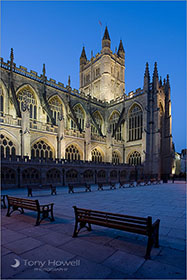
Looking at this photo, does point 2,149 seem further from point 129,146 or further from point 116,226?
Answer: point 129,146

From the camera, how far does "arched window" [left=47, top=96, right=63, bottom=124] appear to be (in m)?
30.8

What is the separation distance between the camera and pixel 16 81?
2606cm

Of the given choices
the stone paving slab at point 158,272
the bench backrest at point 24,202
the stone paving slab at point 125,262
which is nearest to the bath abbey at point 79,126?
the bench backrest at point 24,202

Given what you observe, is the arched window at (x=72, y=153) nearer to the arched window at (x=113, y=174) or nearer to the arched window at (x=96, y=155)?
the arched window at (x=96, y=155)

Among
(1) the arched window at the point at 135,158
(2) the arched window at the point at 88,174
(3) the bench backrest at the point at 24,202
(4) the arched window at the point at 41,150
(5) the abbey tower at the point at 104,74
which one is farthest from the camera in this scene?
(5) the abbey tower at the point at 104,74

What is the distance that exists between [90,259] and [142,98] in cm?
3416

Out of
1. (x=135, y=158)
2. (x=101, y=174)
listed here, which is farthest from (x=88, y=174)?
(x=135, y=158)

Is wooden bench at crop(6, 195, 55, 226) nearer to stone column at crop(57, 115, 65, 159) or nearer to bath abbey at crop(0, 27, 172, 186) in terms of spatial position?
bath abbey at crop(0, 27, 172, 186)

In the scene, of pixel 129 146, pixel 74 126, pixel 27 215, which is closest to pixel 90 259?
pixel 27 215

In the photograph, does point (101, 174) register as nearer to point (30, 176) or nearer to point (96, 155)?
point (96, 155)

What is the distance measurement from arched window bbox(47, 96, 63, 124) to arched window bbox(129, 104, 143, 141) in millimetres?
15524

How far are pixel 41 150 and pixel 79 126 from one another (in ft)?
27.7

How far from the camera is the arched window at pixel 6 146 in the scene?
20.4 metres

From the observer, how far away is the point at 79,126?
2959 centimetres
